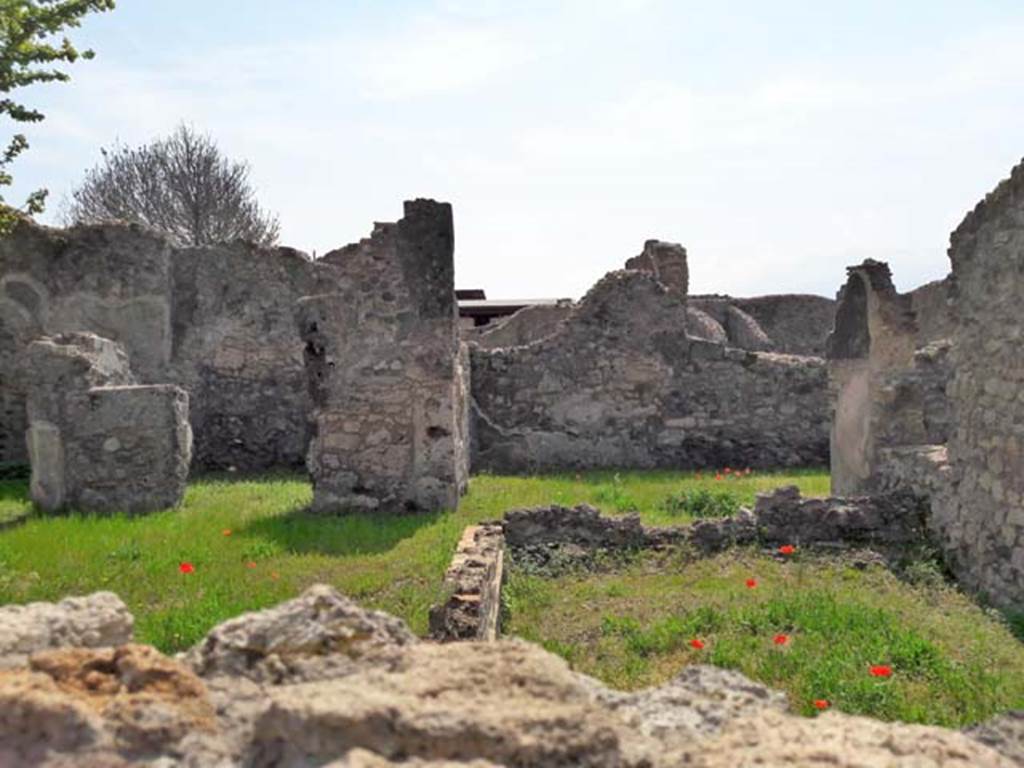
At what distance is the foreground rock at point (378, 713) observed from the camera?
1773mm

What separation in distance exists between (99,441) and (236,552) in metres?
2.72

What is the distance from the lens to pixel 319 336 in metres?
9.79

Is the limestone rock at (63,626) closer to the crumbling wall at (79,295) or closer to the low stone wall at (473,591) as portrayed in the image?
the low stone wall at (473,591)

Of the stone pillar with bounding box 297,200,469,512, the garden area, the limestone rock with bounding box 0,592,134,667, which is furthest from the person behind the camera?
the stone pillar with bounding box 297,200,469,512

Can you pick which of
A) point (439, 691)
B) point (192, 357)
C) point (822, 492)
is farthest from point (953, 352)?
point (192, 357)

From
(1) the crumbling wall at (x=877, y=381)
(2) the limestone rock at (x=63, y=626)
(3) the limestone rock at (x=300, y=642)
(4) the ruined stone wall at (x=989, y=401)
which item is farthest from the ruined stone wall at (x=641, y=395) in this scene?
(3) the limestone rock at (x=300, y=642)

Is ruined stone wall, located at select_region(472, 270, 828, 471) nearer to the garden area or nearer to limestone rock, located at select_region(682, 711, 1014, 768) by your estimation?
the garden area

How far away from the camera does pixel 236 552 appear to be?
Answer: 24.5ft

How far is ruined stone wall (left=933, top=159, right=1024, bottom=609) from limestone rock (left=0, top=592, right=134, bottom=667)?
17.0 ft

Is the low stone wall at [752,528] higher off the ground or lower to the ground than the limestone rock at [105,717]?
lower

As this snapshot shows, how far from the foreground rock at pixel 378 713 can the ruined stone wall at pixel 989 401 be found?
4255 mm

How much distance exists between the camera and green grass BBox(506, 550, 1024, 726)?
440cm

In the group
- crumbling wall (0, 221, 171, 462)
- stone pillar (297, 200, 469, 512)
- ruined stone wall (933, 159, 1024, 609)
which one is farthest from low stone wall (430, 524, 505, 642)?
crumbling wall (0, 221, 171, 462)

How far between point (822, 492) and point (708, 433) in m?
3.15
